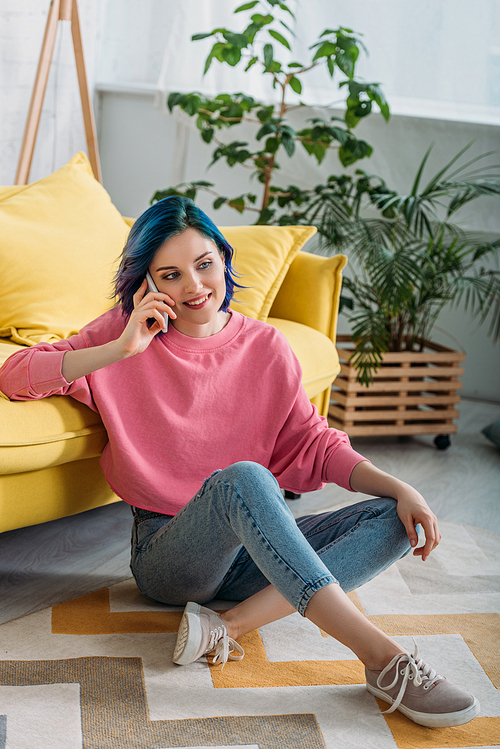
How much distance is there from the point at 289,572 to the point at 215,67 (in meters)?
2.53

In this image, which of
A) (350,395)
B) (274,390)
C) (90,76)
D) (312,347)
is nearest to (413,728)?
(274,390)

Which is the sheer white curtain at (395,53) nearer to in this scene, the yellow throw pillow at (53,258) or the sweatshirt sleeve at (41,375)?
the yellow throw pillow at (53,258)

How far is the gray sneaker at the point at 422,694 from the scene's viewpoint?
1090mm

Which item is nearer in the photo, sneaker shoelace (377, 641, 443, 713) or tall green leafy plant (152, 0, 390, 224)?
sneaker shoelace (377, 641, 443, 713)

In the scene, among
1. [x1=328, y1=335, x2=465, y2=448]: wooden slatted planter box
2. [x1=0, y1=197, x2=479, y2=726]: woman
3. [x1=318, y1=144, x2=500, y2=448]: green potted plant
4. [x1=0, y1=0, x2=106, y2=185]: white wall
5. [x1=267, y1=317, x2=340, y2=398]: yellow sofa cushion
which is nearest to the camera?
[x1=0, y1=197, x2=479, y2=726]: woman

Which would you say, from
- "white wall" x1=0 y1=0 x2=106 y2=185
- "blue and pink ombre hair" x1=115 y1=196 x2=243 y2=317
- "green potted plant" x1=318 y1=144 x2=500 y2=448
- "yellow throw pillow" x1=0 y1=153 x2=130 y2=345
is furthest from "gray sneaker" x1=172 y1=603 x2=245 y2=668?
"white wall" x1=0 y1=0 x2=106 y2=185

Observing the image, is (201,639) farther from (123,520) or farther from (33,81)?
(33,81)

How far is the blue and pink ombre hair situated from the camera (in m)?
1.28

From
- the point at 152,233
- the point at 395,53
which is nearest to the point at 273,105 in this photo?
the point at 395,53

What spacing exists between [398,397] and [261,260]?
2.71 feet

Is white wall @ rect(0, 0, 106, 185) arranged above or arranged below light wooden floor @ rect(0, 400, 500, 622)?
above

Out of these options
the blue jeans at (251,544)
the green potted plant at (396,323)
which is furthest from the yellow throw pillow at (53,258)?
the green potted plant at (396,323)

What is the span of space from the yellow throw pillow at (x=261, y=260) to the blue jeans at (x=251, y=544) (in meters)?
0.71

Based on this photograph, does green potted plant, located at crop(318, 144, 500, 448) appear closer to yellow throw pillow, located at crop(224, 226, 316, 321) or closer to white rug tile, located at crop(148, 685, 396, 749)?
yellow throw pillow, located at crop(224, 226, 316, 321)
